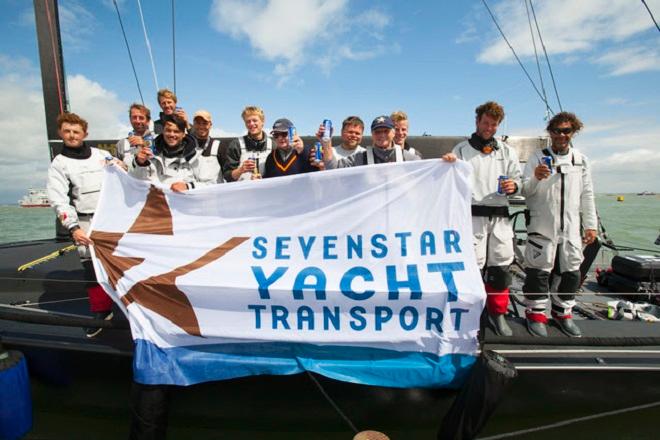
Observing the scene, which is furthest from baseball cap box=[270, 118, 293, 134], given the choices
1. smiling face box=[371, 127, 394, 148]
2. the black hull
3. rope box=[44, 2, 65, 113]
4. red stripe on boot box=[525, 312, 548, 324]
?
rope box=[44, 2, 65, 113]

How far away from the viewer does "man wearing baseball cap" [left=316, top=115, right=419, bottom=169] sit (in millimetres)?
2896

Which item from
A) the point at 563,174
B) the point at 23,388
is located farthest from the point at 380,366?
the point at 23,388

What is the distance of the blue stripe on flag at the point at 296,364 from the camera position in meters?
2.34

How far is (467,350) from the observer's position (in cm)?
234

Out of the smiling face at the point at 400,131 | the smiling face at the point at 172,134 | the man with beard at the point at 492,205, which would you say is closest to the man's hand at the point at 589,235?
the man with beard at the point at 492,205

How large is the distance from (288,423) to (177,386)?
3.00 ft

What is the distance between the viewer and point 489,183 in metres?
2.85

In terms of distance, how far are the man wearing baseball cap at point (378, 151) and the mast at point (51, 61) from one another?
4145 mm

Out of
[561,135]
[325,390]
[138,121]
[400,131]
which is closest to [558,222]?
[561,135]

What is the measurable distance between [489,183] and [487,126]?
0.49 metres

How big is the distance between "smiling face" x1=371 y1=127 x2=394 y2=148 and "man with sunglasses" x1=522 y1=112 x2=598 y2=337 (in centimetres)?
123

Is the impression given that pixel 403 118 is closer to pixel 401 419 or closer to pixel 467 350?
pixel 467 350

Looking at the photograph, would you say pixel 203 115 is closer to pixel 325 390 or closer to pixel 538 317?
pixel 325 390

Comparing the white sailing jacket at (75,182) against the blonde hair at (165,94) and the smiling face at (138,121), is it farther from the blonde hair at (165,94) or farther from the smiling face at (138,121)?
the blonde hair at (165,94)
